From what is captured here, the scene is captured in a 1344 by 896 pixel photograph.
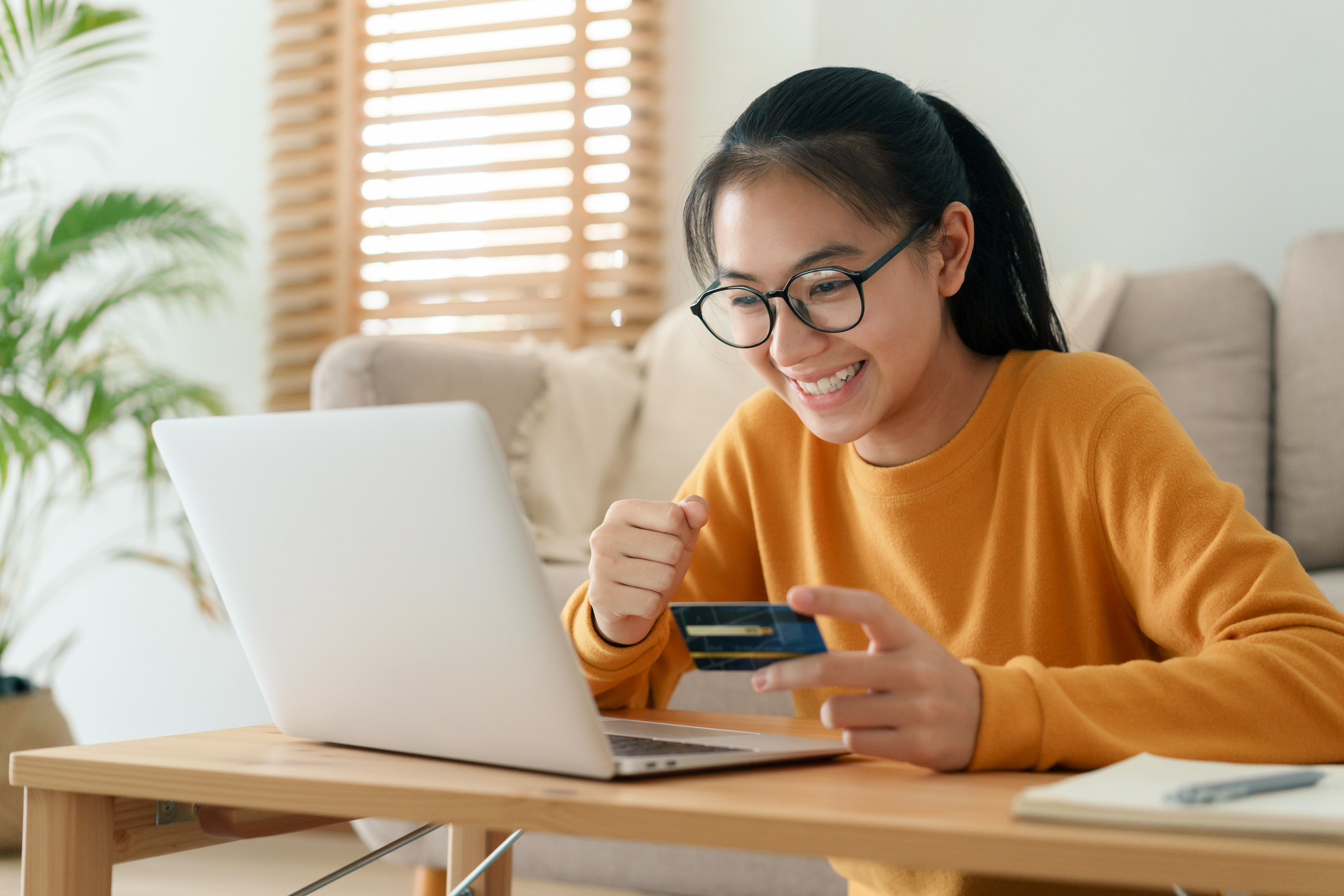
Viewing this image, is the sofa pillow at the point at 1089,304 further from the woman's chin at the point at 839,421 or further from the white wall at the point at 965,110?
the woman's chin at the point at 839,421

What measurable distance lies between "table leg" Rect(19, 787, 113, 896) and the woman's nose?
1.84 ft

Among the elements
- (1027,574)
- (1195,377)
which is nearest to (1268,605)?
(1027,574)

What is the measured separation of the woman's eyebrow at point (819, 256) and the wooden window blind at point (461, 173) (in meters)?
1.69

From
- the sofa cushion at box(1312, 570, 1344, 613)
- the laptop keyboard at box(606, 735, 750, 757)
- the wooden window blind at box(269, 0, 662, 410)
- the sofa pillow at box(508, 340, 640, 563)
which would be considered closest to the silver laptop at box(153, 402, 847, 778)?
the laptop keyboard at box(606, 735, 750, 757)

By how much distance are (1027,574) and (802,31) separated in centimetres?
186

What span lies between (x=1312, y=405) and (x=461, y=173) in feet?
6.15

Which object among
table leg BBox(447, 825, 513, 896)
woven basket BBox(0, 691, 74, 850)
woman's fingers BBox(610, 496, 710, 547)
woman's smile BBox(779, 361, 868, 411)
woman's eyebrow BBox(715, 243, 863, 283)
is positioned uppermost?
woman's eyebrow BBox(715, 243, 863, 283)

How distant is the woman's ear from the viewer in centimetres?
98

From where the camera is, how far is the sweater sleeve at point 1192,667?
0.59 metres

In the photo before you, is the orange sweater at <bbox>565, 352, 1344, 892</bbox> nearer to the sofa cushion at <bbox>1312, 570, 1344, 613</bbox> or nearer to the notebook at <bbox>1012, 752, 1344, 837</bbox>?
the notebook at <bbox>1012, 752, 1344, 837</bbox>

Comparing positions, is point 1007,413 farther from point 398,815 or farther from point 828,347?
point 398,815

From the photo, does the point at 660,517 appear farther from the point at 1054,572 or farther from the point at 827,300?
the point at 1054,572

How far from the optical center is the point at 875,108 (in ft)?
3.08

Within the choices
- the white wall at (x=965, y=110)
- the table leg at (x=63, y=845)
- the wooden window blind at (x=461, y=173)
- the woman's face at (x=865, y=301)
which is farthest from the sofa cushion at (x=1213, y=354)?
the table leg at (x=63, y=845)
